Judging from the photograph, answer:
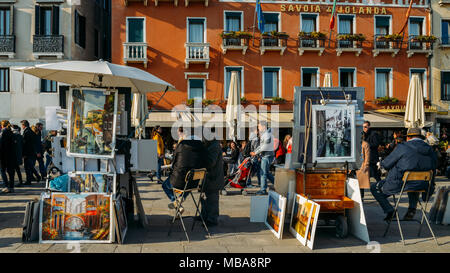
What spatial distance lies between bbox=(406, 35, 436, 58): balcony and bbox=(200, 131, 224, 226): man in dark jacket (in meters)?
18.3

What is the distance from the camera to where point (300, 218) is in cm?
558

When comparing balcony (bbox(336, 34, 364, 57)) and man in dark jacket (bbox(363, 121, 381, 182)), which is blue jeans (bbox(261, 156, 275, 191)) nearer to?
man in dark jacket (bbox(363, 121, 381, 182))

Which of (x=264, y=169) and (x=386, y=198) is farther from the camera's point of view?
(x=264, y=169)

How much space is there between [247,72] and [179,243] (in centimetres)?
1596

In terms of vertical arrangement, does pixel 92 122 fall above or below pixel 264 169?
above

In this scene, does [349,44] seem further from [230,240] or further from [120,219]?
[120,219]

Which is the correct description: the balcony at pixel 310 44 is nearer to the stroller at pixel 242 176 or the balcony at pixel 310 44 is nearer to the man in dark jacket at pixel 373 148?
the man in dark jacket at pixel 373 148

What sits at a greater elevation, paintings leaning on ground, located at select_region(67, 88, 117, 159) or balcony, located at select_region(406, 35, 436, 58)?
balcony, located at select_region(406, 35, 436, 58)

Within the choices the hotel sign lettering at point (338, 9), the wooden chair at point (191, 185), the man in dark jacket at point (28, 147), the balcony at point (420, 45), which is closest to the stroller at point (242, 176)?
the wooden chair at point (191, 185)

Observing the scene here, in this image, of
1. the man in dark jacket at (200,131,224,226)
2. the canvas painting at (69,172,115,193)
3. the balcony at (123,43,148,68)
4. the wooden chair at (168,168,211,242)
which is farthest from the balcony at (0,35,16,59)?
the wooden chair at (168,168,211,242)

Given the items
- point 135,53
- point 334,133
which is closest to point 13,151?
point 334,133

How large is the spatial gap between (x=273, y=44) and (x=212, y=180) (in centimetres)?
1548

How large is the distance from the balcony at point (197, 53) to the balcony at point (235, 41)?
92 centimetres

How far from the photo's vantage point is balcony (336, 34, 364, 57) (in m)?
20.7
